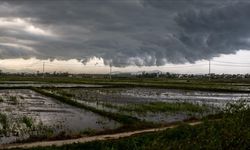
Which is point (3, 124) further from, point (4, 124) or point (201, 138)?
point (201, 138)

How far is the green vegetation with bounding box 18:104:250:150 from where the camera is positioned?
22.0 ft

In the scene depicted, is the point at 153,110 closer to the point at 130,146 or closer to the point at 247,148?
the point at 130,146

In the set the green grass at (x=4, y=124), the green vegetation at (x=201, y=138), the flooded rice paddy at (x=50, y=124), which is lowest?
the flooded rice paddy at (x=50, y=124)

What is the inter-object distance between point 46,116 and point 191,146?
14.9 metres

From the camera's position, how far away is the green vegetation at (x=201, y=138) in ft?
22.0

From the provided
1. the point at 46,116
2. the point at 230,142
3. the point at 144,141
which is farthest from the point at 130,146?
the point at 46,116

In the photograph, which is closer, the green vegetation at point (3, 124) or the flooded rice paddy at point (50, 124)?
the flooded rice paddy at point (50, 124)

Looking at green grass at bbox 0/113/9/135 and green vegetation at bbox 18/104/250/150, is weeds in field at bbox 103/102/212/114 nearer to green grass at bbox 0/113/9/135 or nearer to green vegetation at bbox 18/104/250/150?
green grass at bbox 0/113/9/135

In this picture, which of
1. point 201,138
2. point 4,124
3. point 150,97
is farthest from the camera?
point 150,97

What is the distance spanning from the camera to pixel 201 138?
25.7 feet

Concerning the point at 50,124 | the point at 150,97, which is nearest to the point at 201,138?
the point at 50,124

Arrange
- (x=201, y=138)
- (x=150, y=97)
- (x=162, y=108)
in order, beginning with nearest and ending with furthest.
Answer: (x=201, y=138) → (x=162, y=108) → (x=150, y=97)

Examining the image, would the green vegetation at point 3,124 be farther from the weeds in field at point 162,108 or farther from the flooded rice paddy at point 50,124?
the weeds in field at point 162,108

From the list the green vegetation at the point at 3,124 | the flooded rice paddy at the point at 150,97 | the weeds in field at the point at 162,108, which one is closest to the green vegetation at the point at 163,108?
the weeds in field at the point at 162,108
